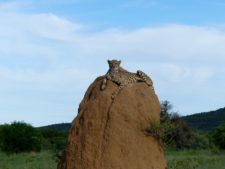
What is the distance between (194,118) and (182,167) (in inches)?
1732

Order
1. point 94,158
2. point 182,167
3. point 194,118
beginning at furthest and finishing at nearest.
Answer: point 194,118
point 182,167
point 94,158

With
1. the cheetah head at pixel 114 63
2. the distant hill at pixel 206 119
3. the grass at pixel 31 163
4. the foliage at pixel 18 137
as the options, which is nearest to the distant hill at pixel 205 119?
the distant hill at pixel 206 119

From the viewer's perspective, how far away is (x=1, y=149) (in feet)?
103

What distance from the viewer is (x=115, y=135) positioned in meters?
7.73

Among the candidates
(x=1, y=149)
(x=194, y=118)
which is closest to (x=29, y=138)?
(x=1, y=149)

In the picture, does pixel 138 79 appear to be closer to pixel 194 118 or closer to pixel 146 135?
pixel 146 135

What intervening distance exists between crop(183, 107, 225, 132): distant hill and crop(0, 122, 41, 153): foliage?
23.5 metres

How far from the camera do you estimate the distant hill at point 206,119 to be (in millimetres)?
53550

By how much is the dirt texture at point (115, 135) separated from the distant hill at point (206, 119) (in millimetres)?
45199

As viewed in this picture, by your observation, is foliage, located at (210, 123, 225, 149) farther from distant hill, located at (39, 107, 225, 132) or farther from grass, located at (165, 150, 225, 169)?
distant hill, located at (39, 107, 225, 132)

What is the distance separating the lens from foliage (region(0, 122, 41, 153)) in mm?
30500

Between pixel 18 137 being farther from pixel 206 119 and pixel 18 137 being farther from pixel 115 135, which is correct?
pixel 206 119

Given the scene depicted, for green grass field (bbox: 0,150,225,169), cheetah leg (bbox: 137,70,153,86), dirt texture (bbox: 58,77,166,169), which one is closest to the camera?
dirt texture (bbox: 58,77,166,169)

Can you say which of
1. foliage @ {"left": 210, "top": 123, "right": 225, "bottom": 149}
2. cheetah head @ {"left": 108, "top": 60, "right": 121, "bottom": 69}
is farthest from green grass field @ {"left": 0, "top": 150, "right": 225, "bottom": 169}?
foliage @ {"left": 210, "top": 123, "right": 225, "bottom": 149}
